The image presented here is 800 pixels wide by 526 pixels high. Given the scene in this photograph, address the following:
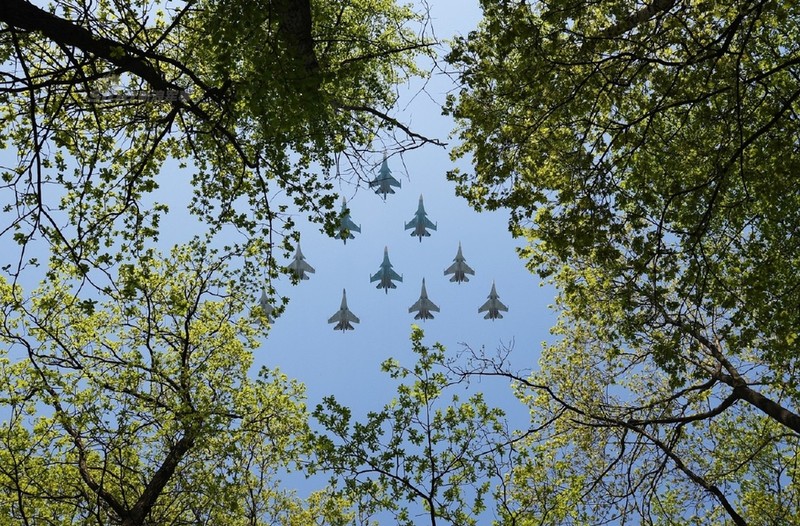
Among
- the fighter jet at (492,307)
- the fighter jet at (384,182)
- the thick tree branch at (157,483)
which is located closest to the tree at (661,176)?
the fighter jet at (384,182)

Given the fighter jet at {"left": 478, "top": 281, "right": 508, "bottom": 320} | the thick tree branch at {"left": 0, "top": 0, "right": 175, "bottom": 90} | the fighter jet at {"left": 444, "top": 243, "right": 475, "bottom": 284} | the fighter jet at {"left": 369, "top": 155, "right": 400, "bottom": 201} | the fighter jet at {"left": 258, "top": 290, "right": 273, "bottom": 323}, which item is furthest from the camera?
the fighter jet at {"left": 444, "top": 243, "right": 475, "bottom": 284}

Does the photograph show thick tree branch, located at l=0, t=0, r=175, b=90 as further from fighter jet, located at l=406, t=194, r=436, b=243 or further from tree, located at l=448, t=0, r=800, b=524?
fighter jet, located at l=406, t=194, r=436, b=243

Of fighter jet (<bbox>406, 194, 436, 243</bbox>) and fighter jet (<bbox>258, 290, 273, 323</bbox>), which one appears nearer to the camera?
fighter jet (<bbox>258, 290, 273, 323</bbox>)

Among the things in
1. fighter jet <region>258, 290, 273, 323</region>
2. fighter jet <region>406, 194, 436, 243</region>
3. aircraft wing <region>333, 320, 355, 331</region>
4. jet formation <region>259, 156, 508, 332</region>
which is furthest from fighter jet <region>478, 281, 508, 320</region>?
fighter jet <region>258, 290, 273, 323</region>

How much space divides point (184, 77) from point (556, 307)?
36.3 ft

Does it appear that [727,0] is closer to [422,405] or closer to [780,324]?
[780,324]

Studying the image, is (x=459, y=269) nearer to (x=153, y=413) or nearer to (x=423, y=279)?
(x=423, y=279)

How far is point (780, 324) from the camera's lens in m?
9.91

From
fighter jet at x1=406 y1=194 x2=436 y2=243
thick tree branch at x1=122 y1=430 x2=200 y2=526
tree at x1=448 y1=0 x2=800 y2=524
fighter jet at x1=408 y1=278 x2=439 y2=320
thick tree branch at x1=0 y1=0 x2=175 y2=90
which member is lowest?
thick tree branch at x1=122 y1=430 x2=200 y2=526

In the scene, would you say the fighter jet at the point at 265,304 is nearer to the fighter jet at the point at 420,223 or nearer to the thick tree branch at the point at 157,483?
the thick tree branch at the point at 157,483

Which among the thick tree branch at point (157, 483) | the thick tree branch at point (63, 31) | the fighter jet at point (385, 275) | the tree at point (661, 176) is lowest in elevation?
the thick tree branch at point (157, 483)

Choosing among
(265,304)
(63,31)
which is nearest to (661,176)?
(63,31)

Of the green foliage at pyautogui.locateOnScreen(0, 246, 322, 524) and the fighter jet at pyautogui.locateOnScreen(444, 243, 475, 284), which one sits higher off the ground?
the fighter jet at pyautogui.locateOnScreen(444, 243, 475, 284)

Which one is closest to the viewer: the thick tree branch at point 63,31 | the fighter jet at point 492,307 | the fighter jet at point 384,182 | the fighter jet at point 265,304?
the thick tree branch at point 63,31
